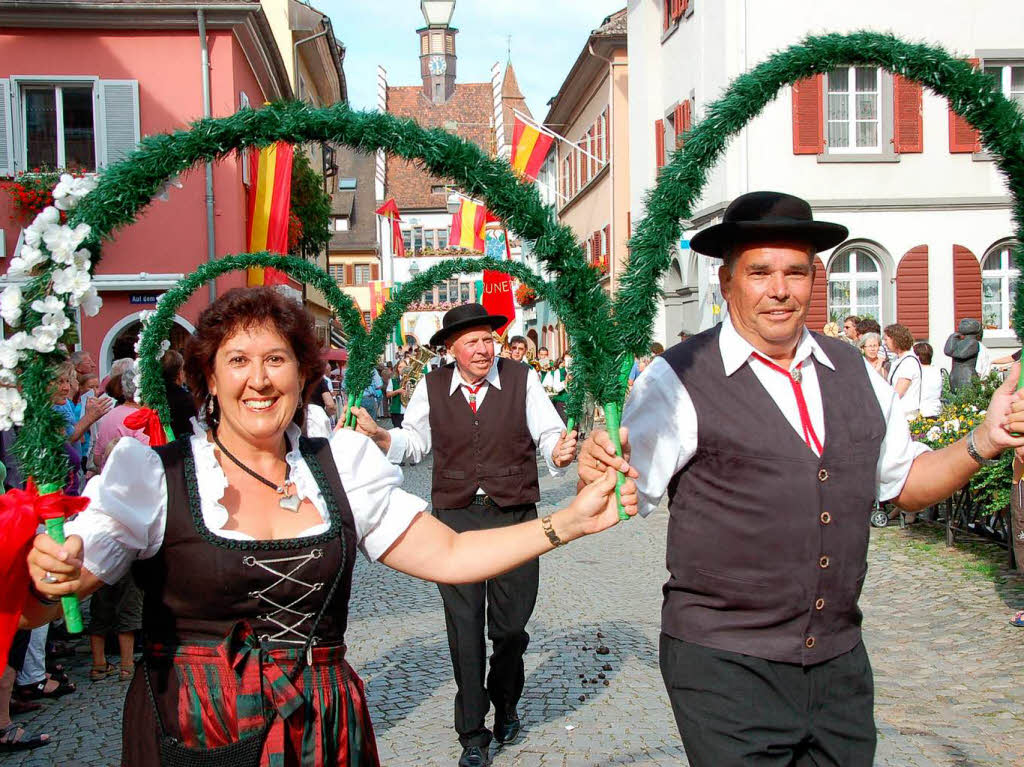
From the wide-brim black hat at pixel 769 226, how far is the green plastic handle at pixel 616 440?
1.96 ft

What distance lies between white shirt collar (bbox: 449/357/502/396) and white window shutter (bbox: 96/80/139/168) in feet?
46.5

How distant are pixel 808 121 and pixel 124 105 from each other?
39.8ft

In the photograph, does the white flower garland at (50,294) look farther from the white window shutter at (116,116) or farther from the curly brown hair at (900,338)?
the white window shutter at (116,116)

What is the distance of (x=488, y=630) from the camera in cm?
555

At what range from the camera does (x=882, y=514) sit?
11.5 m

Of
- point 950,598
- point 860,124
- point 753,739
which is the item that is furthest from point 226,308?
→ point 860,124

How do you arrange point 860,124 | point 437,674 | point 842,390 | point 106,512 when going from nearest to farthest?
1. point 106,512
2. point 842,390
3. point 437,674
4. point 860,124

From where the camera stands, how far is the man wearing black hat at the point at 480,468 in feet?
17.6

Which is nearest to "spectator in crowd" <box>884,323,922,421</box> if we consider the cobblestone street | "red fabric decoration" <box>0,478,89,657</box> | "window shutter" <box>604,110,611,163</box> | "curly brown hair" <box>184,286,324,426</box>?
the cobblestone street

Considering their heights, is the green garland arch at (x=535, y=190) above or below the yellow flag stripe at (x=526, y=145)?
below

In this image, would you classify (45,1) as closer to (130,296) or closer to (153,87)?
(153,87)

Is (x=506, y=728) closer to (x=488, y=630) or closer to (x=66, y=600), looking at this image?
(x=488, y=630)

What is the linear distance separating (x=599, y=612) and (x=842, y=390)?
5177mm

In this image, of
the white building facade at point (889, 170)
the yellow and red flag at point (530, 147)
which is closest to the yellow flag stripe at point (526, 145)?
the yellow and red flag at point (530, 147)
